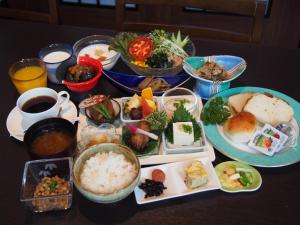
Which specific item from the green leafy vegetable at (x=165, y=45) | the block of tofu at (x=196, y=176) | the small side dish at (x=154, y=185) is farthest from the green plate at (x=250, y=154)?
the green leafy vegetable at (x=165, y=45)

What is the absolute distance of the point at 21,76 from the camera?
143 centimetres

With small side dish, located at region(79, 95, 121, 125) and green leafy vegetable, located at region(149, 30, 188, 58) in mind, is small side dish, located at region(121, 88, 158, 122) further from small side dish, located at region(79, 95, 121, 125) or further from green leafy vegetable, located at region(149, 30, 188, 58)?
green leafy vegetable, located at region(149, 30, 188, 58)

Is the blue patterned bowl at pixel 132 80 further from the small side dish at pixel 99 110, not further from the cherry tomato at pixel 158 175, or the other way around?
the cherry tomato at pixel 158 175

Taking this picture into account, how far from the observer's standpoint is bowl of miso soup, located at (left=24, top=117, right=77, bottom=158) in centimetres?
114

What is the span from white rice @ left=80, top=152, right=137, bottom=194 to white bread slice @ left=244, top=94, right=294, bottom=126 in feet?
1.81

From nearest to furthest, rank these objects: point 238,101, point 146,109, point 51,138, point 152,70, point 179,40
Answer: point 51,138 → point 146,109 → point 238,101 → point 152,70 → point 179,40

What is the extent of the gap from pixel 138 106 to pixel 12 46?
32.7 inches

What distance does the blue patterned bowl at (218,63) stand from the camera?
141cm

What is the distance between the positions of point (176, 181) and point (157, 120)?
236 millimetres

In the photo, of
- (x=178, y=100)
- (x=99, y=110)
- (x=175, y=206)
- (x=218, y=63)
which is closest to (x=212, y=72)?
(x=218, y=63)

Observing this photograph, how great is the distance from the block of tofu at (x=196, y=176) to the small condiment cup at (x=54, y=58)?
2.40ft

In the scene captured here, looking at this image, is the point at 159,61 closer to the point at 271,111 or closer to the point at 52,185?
the point at 271,111

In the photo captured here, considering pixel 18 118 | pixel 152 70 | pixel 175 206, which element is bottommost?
pixel 175 206

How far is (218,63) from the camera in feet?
4.97
